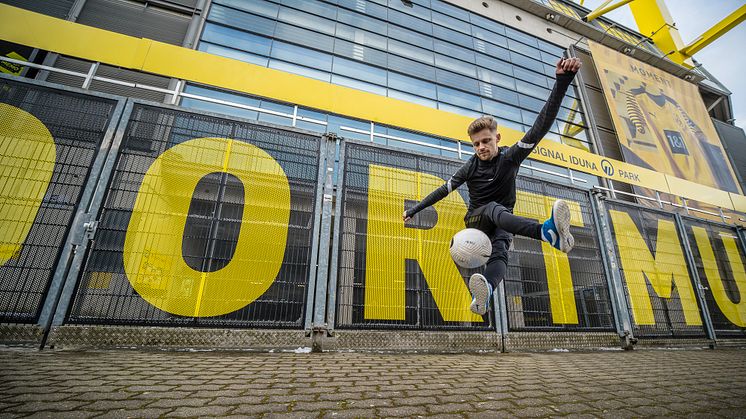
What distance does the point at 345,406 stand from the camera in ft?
5.58

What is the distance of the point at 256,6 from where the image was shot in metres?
13.0

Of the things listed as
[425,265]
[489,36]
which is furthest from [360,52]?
[425,265]

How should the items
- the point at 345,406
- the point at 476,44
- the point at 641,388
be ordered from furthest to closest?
the point at 476,44 < the point at 641,388 < the point at 345,406

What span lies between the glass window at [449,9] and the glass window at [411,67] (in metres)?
4.84

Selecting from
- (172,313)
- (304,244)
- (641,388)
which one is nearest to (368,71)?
(304,244)

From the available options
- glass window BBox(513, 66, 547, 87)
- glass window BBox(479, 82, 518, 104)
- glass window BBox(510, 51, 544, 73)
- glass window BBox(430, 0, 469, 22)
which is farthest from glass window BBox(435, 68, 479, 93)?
glass window BBox(430, 0, 469, 22)

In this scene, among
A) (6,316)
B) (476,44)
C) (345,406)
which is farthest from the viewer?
(476,44)

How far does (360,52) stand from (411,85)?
3.00 m

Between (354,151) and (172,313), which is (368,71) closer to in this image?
(354,151)

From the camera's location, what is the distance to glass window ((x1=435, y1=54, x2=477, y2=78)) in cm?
1584

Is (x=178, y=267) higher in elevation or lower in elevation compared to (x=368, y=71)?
lower

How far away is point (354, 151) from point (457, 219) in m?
2.23

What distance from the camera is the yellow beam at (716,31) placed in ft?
58.6

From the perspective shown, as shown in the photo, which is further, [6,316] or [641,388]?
[6,316]
